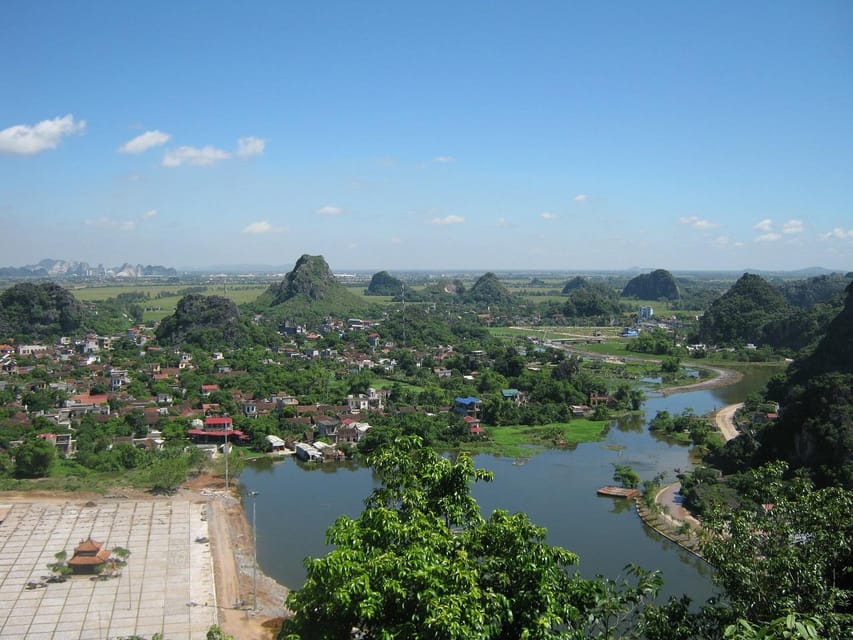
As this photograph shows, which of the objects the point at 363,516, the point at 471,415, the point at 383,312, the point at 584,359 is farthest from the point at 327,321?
the point at 363,516

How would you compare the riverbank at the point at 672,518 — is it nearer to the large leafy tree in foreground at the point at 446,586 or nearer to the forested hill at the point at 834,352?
the forested hill at the point at 834,352

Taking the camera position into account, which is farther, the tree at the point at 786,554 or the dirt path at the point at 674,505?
the dirt path at the point at 674,505

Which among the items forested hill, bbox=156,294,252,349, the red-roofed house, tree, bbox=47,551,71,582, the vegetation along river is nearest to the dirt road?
the vegetation along river

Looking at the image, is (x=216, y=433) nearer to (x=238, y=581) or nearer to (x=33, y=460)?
(x=33, y=460)

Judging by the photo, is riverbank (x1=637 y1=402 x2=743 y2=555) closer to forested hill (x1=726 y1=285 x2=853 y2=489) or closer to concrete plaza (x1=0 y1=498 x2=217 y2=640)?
forested hill (x1=726 y1=285 x2=853 y2=489)

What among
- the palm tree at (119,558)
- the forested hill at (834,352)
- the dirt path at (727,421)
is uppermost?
the forested hill at (834,352)

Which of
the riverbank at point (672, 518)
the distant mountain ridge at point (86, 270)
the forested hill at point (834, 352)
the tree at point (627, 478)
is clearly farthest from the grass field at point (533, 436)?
the distant mountain ridge at point (86, 270)
